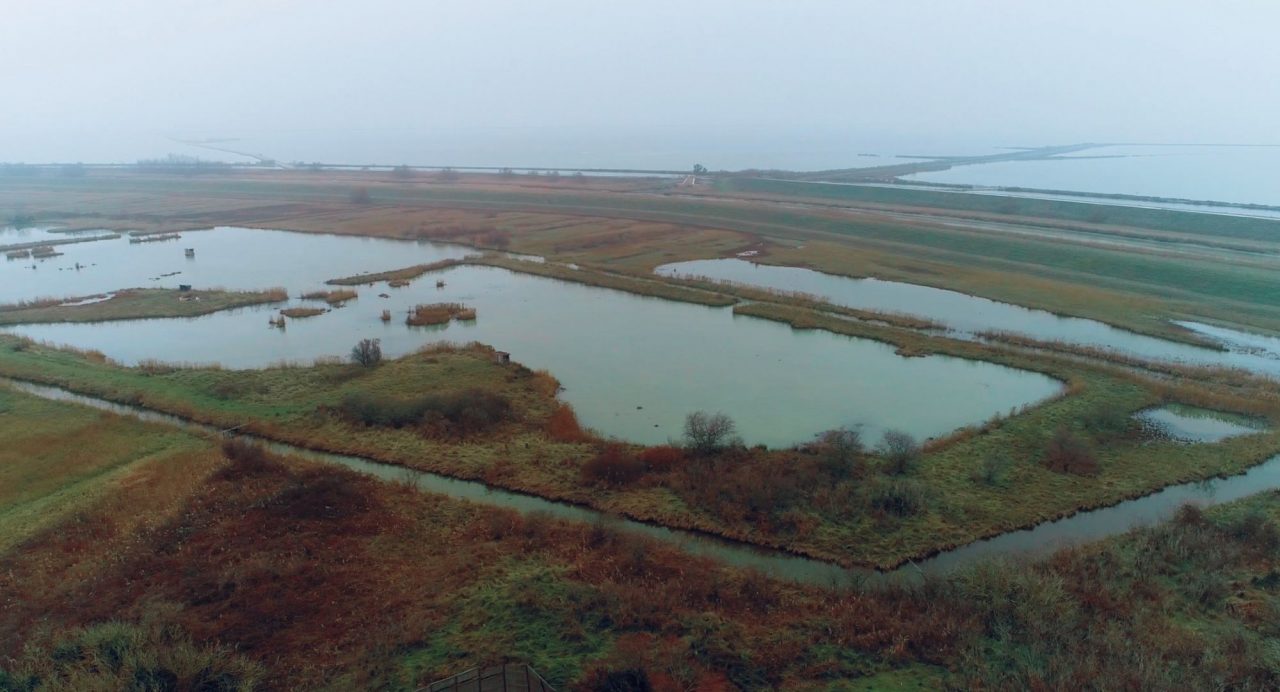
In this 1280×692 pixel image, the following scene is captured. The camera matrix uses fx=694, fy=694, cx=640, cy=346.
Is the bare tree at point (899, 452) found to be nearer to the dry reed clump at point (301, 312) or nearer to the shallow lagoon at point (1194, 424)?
the shallow lagoon at point (1194, 424)

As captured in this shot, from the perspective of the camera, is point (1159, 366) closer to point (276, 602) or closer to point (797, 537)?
point (797, 537)

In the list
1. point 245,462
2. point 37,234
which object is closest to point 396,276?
point 245,462

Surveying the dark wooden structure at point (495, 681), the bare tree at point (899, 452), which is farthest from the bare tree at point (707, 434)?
the dark wooden structure at point (495, 681)

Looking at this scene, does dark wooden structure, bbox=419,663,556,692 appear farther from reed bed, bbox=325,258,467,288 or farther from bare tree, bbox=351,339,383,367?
reed bed, bbox=325,258,467,288

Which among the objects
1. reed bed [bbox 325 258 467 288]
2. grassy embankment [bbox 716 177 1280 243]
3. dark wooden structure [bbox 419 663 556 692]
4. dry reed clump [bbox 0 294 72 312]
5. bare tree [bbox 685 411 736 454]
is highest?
grassy embankment [bbox 716 177 1280 243]

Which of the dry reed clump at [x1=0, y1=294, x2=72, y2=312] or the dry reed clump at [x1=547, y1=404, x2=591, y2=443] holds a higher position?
the dry reed clump at [x1=0, y1=294, x2=72, y2=312]

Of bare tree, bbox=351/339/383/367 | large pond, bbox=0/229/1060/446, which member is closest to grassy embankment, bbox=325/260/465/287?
large pond, bbox=0/229/1060/446
